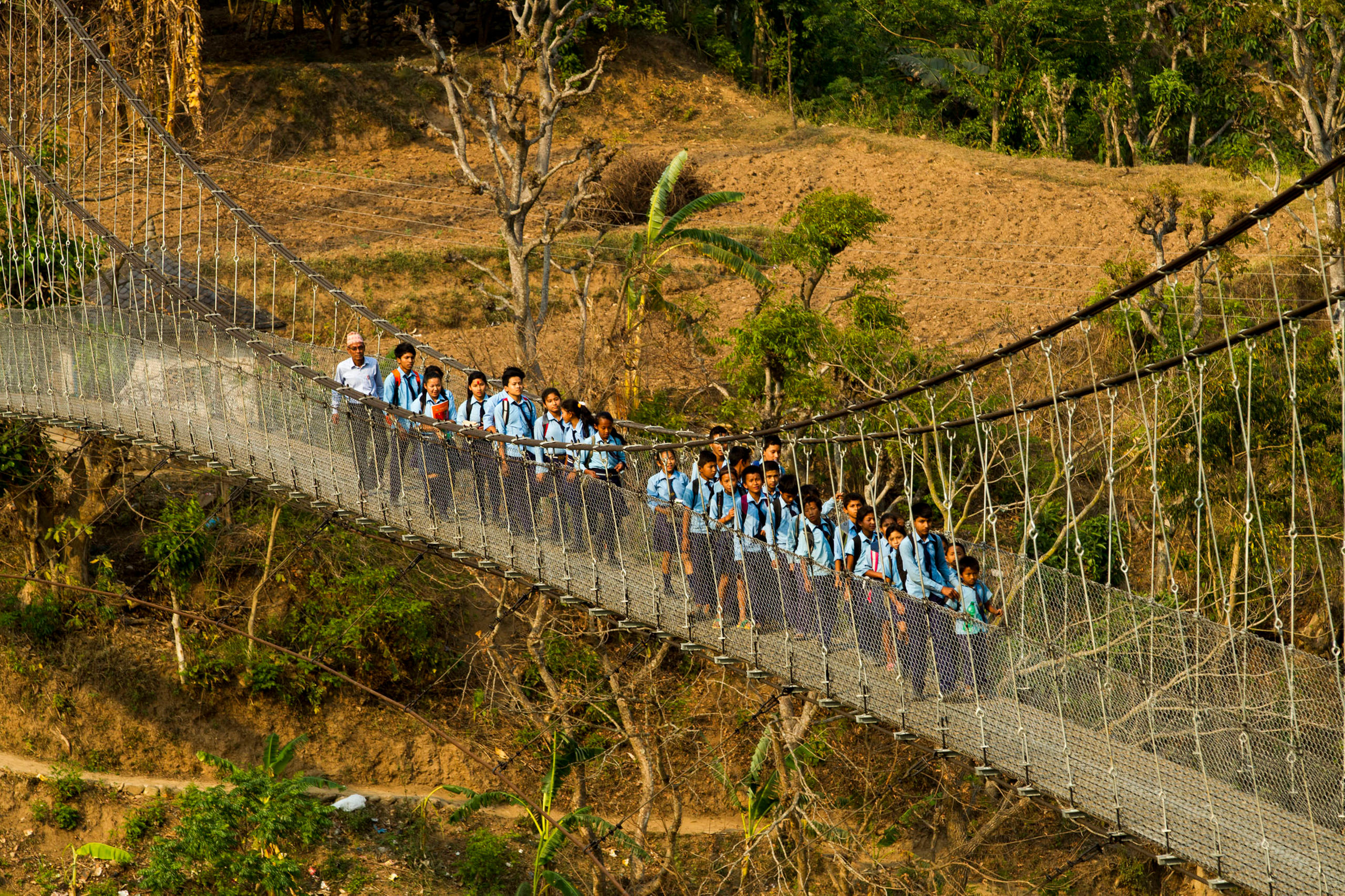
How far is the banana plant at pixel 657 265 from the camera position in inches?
607

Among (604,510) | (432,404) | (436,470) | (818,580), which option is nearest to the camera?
(818,580)

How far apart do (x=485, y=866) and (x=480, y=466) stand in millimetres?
6090

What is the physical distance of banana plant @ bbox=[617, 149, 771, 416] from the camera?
15.4 m

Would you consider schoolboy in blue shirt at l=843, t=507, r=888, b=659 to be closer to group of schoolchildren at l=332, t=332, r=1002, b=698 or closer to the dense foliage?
group of schoolchildren at l=332, t=332, r=1002, b=698

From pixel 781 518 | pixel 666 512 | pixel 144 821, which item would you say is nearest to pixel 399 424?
pixel 666 512

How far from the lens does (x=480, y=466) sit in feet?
28.4

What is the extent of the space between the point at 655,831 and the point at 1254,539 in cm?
560

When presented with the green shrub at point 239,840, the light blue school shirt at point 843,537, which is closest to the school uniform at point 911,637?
the light blue school shirt at point 843,537

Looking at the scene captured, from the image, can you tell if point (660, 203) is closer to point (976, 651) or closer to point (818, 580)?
point (818, 580)

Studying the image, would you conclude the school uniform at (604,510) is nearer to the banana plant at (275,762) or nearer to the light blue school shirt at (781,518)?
the light blue school shirt at (781,518)

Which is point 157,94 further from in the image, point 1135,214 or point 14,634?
point 1135,214

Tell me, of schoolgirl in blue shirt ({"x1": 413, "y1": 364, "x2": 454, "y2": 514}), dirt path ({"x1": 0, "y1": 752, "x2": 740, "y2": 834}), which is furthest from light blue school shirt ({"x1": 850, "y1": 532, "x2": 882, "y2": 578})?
dirt path ({"x1": 0, "y1": 752, "x2": 740, "y2": 834})

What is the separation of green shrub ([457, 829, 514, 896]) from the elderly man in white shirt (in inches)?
217

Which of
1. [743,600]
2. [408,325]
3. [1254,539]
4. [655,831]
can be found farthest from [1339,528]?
[408,325]
